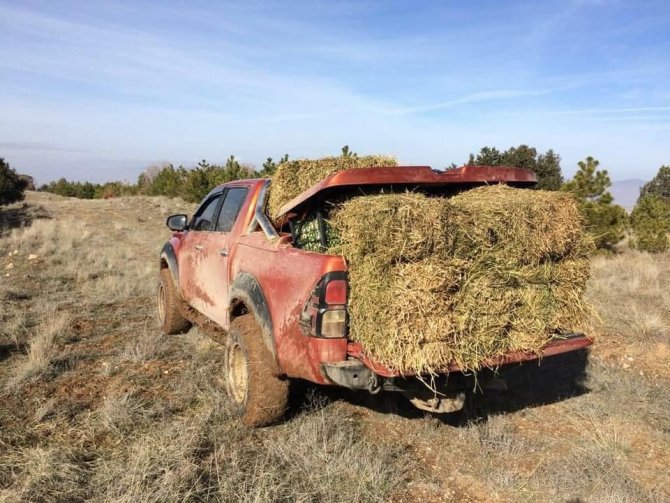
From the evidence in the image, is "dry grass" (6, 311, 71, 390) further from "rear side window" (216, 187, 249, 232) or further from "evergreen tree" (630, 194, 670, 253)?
"evergreen tree" (630, 194, 670, 253)

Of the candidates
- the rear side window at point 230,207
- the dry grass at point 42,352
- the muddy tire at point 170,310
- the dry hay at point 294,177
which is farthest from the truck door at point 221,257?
the dry grass at point 42,352

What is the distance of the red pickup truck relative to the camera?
10.7 ft

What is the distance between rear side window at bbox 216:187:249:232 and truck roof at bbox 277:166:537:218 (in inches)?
42.7

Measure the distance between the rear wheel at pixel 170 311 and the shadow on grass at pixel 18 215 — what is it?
12913 millimetres

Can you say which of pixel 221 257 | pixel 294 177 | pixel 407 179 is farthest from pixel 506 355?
pixel 221 257

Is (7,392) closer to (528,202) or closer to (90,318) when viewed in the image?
(90,318)

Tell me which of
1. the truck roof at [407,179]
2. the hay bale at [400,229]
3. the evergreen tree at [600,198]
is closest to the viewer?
the hay bale at [400,229]

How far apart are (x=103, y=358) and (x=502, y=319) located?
430cm

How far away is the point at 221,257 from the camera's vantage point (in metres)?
4.93

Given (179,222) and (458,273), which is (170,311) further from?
(458,273)

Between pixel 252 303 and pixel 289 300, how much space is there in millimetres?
567

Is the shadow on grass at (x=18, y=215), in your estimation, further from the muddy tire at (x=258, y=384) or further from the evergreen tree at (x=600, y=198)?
the evergreen tree at (x=600, y=198)

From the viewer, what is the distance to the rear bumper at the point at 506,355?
3066 mm

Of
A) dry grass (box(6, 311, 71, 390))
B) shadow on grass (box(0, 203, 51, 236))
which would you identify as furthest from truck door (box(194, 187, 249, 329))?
shadow on grass (box(0, 203, 51, 236))
